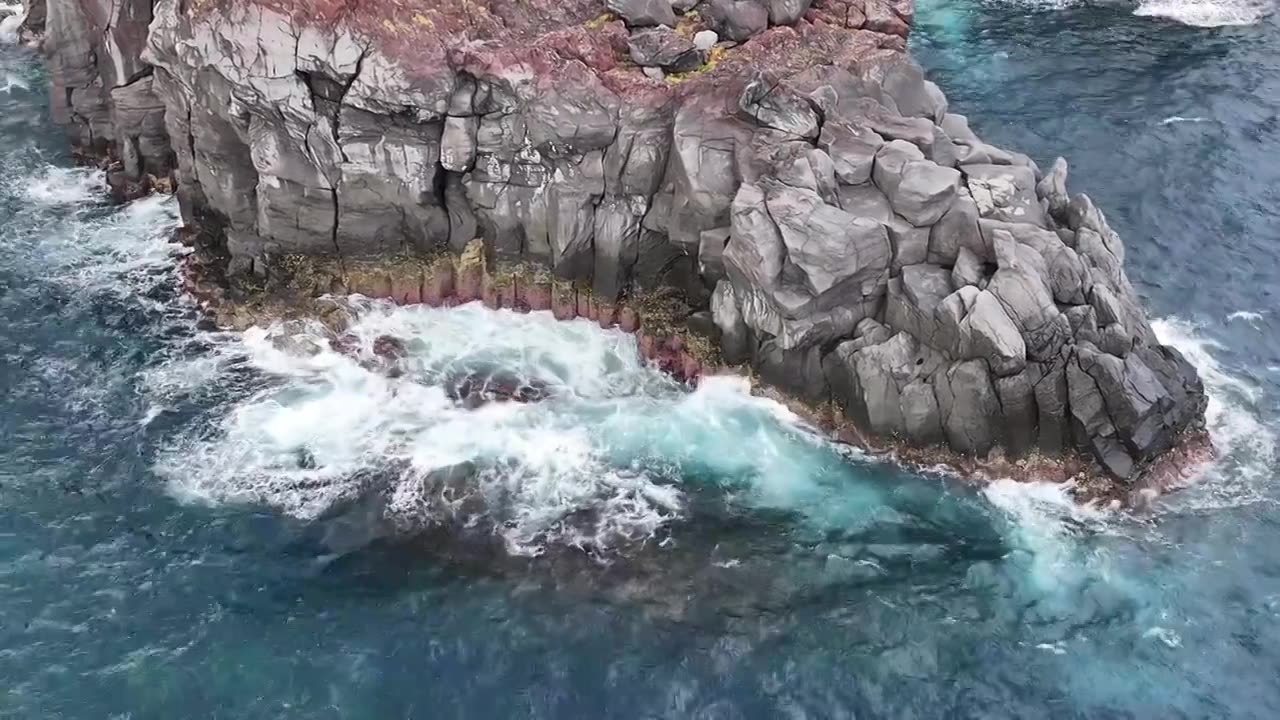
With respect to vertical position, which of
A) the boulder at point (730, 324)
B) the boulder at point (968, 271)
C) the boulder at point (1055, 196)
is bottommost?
the boulder at point (730, 324)

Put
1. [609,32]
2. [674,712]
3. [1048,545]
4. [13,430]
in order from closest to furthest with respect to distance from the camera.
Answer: [674,712], [1048,545], [13,430], [609,32]

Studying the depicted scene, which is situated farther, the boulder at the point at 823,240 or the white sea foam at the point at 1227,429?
the boulder at the point at 823,240

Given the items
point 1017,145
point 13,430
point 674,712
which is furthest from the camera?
point 1017,145

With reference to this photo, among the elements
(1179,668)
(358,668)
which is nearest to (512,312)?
(358,668)

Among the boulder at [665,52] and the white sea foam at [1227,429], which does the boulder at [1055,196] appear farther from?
the boulder at [665,52]

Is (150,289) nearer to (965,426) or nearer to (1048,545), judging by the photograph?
(965,426)

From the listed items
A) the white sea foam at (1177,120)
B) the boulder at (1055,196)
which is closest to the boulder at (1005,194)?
the boulder at (1055,196)
